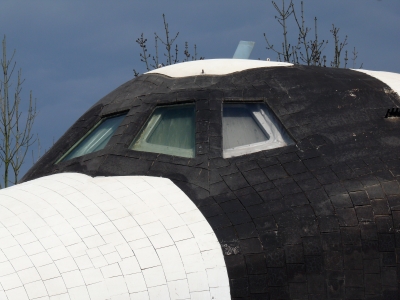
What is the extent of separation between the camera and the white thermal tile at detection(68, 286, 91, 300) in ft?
18.3

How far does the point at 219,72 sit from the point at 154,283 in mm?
3150

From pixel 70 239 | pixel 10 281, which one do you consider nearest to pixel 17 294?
pixel 10 281

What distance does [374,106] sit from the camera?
26.7ft

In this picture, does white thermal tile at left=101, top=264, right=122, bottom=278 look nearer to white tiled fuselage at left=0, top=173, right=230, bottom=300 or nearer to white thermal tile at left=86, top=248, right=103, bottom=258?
white tiled fuselage at left=0, top=173, right=230, bottom=300

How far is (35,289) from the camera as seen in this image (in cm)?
552

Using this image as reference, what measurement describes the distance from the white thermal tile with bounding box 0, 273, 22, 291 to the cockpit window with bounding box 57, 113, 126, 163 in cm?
262

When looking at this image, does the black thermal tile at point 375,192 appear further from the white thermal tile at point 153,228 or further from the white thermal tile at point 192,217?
the white thermal tile at point 153,228

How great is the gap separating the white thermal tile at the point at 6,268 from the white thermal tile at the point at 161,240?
46.3 inches

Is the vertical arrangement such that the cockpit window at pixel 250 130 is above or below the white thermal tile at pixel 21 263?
above

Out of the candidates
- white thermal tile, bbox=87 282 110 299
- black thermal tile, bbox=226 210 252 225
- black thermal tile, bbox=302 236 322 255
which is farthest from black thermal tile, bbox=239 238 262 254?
white thermal tile, bbox=87 282 110 299

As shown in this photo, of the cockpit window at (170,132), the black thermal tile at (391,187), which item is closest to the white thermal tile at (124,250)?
the cockpit window at (170,132)

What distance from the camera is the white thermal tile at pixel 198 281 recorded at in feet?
19.7

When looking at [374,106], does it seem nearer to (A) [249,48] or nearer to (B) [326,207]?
(B) [326,207]

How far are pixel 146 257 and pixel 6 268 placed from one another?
1.12 metres
